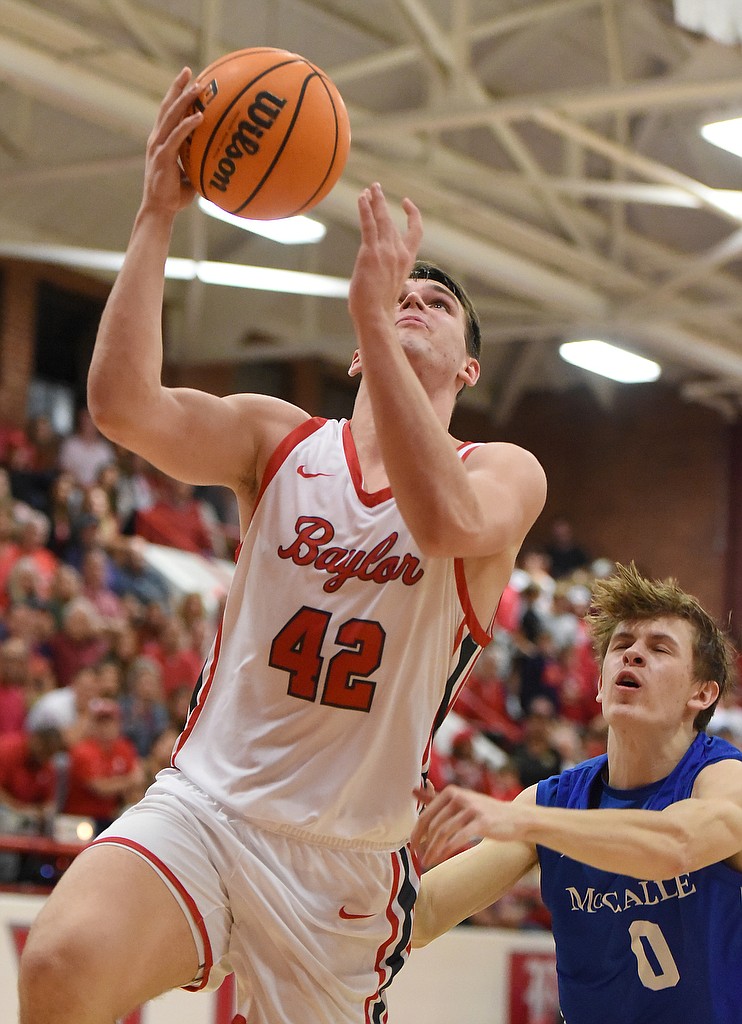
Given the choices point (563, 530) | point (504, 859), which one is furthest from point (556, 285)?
point (504, 859)

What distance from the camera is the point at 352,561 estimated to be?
10.4 feet

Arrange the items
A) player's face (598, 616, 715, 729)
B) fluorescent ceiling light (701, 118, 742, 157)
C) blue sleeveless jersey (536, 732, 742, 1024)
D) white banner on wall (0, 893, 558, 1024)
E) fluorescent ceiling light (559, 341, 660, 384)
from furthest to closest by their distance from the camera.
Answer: fluorescent ceiling light (559, 341, 660, 384) → fluorescent ceiling light (701, 118, 742, 157) → white banner on wall (0, 893, 558, 1024) → player's face (598, 616, 715, 729) → blue sleeveless jersey (536, 732, 742, 1024)

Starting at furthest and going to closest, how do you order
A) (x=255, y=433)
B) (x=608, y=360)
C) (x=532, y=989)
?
(x=608, y=360)
(x=532, y=989)
(x=255, y=433)

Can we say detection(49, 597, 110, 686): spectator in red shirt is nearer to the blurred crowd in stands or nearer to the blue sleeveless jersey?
the blurred crowd in stands

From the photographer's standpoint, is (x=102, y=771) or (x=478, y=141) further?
(x=478, y=141)

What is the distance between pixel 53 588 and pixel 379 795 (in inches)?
298

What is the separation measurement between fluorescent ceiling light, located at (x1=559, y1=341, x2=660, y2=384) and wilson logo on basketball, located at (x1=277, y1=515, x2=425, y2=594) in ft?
46.5

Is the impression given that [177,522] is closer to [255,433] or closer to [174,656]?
[174,656]

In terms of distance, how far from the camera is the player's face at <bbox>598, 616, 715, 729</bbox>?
3.75 metres

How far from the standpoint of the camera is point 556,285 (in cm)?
1571

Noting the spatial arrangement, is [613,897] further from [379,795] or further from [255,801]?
[255,801]

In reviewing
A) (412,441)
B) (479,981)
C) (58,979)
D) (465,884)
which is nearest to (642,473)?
(479,981)

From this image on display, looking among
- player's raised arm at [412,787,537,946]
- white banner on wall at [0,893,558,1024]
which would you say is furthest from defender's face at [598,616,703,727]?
white banner on wall at [0,893,558,1024]

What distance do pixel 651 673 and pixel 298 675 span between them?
3.53 ft
